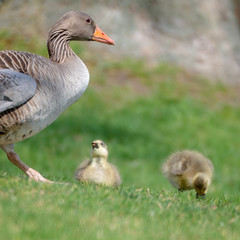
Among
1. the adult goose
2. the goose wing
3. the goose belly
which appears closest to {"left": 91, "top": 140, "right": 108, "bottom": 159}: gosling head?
the adult goose

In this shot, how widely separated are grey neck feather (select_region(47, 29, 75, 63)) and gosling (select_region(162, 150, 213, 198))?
2388mm

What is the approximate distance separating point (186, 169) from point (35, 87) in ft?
9.47

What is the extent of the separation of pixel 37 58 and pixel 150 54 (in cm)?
1074

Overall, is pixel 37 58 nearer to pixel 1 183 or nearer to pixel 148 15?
pixel 1 183

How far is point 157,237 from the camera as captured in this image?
15.2ft

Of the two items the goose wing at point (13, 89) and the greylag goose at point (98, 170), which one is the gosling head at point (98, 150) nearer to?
the greylag goose at point (98, 170)

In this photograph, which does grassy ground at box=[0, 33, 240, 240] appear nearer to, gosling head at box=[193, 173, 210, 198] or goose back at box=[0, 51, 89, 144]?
gosling head at box=[193, 173, 210, 198]

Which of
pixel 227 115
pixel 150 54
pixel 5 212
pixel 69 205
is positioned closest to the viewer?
pixel 5 212

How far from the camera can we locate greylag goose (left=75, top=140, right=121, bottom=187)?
23.4 ft

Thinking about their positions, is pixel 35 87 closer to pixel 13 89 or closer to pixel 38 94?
pixel 38 94

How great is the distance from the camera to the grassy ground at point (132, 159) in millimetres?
4762

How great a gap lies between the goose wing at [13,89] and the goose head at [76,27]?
4.46 ft

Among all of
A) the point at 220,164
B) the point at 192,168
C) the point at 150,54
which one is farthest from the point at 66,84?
the point at 150,54

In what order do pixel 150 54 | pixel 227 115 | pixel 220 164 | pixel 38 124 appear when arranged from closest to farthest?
pixel 38 124, pixel 220 164, pixel 227 115, pixel 150 54
